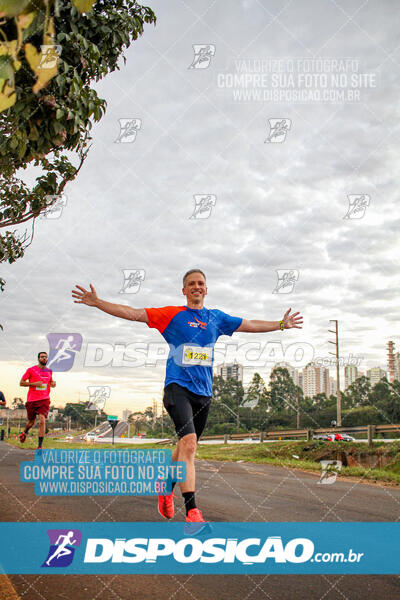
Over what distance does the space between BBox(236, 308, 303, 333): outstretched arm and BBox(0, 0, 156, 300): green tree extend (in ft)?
7.65

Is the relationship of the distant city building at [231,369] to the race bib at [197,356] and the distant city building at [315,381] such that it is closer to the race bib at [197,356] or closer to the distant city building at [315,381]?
the race bib at [197,356]

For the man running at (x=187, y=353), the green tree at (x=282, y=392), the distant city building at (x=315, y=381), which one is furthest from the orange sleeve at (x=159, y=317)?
the distant city building at (x=315, y=381)

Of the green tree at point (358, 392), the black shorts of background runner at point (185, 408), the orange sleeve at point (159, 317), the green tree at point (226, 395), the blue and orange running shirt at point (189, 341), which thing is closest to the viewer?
the black shorts of background runner at point (185, 408)

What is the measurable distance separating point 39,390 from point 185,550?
6262 mm

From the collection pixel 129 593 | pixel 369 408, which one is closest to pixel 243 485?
pixel 129 593

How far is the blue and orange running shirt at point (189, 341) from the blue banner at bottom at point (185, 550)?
119 cm

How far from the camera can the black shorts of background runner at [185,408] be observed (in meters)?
3.97

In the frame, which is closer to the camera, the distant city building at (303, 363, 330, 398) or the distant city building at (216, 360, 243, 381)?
the distant city building at (216, 360, 243, 381)

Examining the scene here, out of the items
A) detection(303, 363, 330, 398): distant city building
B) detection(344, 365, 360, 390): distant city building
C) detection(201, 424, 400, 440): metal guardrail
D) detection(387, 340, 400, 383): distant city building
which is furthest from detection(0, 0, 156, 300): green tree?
detection(303, 363, 330, 398): distant city building

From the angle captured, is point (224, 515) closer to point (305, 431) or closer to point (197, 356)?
point (197, 356)

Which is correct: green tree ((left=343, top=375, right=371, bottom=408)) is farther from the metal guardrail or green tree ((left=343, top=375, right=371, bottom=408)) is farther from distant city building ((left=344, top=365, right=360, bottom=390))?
the metal guardrail

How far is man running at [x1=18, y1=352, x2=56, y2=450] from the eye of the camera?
8.77 meters

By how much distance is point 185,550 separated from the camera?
3475 mm

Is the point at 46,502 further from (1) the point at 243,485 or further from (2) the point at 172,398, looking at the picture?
(1) the point at 243,485
